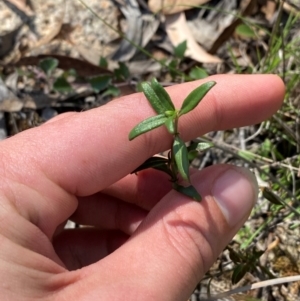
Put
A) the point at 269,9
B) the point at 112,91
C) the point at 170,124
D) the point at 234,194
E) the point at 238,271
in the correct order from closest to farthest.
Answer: the point at 170,124 → the point at 234,194 → the point at 238,271 → the point at 112,91 → the point at 269,9

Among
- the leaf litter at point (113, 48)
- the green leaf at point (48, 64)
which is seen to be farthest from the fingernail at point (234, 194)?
the green leaf at point (48, 64)

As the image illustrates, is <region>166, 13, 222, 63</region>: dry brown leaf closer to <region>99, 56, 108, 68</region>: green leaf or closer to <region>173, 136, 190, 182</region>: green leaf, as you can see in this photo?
<region>99, 56, 108, 68</region>: green leaf

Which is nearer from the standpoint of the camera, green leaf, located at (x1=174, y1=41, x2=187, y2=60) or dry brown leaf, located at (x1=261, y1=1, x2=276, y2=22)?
green leaf, located at (x1=174, y1=41, x2=187, y2=60)

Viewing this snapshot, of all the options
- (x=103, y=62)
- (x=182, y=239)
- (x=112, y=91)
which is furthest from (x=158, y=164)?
(x=103, y=62)

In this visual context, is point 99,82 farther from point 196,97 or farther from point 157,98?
point 196,97

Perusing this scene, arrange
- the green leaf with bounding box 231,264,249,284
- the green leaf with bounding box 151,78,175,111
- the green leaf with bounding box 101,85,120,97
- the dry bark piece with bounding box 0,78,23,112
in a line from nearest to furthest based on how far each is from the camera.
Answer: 1. the green leaf with bounding box 151,78,175,111
2. the green leaf with bounding box 231,264,249,284
3. the green leaf with bounding box 101,85,120,97
4. the dry bark piece with bounding box 0,78,23,112

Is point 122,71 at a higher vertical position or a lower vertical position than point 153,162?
lower

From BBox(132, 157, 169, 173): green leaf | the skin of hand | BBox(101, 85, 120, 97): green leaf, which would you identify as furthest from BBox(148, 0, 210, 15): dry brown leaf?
BBox(132, 157, 169, 173): green leaf

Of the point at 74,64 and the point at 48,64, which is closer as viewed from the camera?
the point at 48,64
